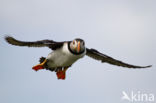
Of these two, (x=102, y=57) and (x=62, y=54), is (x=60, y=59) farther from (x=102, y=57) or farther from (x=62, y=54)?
(x=102, y=57)

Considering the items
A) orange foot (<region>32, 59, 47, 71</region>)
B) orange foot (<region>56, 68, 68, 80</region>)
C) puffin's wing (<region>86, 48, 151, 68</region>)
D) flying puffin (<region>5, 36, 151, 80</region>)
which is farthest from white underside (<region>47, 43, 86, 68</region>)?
puffin's wing (<region>86, 48, 151, 68</region>)

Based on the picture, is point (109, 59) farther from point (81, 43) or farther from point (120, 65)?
point (81, 43)

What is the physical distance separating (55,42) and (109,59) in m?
6.12

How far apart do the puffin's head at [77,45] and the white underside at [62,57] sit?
20.7 inches

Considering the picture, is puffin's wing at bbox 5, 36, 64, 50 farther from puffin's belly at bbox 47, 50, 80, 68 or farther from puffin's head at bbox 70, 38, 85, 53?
puffin's head at bbox 70, 38, 85, 53

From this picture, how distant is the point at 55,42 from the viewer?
40188 mm

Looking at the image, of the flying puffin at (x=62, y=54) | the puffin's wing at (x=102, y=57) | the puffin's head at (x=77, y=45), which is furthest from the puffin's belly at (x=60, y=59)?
the puffin's wing at (x=102, y=57)

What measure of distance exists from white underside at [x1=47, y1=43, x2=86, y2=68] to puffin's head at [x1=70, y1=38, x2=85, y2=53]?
527 millimetres

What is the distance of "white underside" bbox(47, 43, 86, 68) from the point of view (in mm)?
38281

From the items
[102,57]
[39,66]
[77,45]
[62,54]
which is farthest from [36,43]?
[102,57]

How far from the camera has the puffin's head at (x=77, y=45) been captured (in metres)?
37.2

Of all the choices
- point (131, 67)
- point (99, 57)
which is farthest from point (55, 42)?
point (131, 67)

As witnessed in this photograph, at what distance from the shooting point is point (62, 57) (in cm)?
3919

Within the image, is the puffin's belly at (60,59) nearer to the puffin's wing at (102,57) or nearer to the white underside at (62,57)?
the white underside at (62,57)
